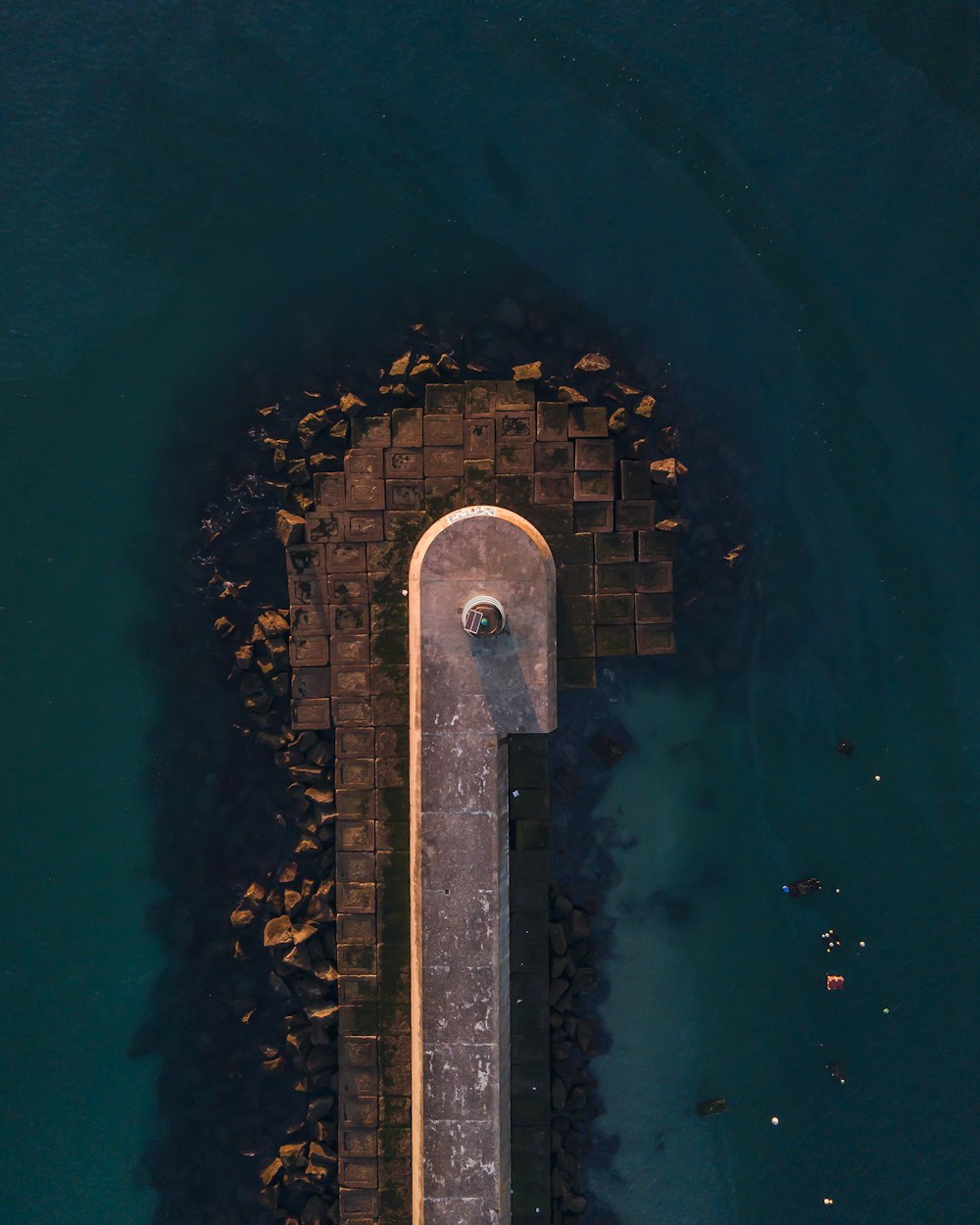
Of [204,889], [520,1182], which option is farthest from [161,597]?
[520,1182]

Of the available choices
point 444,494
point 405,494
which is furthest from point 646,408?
point 405,494

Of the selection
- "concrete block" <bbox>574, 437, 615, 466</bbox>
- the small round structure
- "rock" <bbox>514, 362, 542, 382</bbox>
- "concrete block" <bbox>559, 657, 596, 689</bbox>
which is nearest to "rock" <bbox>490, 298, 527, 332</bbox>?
"rock" <bbox>514, 362, 542, 382</bbox>

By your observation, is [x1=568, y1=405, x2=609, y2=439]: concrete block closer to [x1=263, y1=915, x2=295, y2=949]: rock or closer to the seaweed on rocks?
the seaweed on rocks

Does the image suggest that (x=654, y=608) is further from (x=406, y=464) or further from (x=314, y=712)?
(x=314, y=712)

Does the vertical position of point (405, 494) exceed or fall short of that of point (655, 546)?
it exceeds it

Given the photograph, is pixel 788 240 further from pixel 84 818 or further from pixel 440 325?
pixel 84 818

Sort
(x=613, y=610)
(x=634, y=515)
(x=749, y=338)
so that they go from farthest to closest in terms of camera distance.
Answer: (x=749, y=338) → (x=634, y=515) → (x=613, y=610)

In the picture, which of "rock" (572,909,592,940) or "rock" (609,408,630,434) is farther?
"rock" (572,909,592,940)
